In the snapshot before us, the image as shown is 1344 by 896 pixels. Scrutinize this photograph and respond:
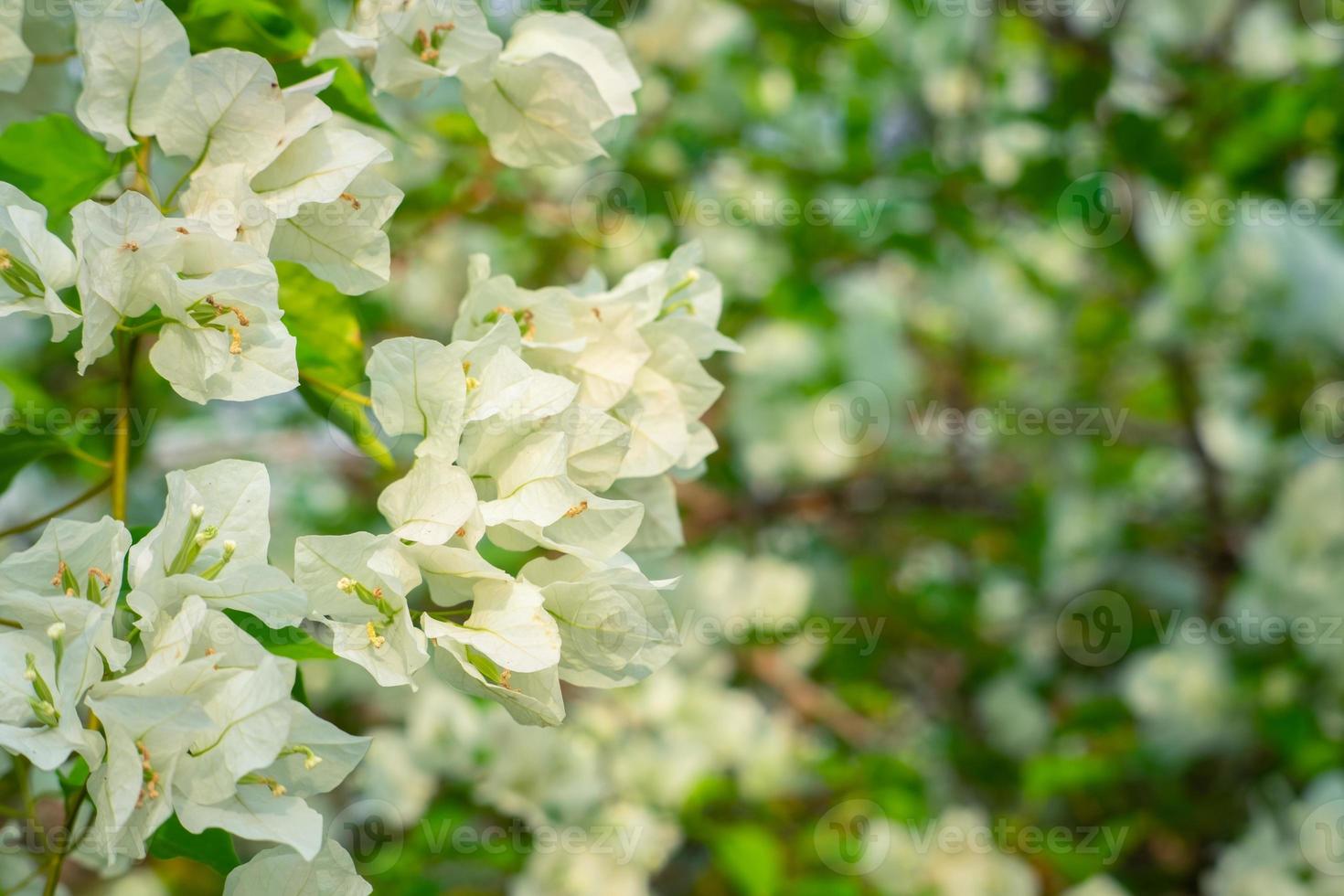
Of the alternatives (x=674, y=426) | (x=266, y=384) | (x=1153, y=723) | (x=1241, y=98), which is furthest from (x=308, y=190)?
(x=1153, y=723)

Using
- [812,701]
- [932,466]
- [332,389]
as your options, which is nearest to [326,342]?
[332,389]

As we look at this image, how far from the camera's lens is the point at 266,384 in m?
0.43

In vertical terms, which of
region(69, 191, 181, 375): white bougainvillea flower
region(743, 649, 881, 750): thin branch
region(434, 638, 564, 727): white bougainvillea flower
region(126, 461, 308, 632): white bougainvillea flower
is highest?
region(69, 191, 181, 375): white bougainvillea flower

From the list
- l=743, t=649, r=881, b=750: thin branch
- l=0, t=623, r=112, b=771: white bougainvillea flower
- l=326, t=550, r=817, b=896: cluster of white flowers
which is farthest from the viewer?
l=743, t=649, r=881, b=750: thin branch

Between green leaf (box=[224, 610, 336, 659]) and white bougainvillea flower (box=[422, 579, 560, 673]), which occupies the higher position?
white bougainvillea flower (box=[422, 579, 560, 673])

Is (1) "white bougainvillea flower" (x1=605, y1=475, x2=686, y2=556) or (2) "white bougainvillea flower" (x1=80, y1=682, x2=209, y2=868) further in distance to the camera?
(1) "white bougainvillea flower" (x1=605, y1=475, x2=686, y2=556)

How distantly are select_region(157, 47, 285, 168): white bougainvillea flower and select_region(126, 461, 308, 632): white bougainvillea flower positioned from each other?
0.41 ft

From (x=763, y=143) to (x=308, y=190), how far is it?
50.2 inches

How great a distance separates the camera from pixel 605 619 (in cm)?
44

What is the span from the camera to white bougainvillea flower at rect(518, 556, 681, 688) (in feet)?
1.42

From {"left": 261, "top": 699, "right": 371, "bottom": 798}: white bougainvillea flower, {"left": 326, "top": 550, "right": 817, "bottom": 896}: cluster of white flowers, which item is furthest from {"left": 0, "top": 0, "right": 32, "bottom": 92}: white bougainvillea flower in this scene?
{"left": 326, "top": 550, "right": 817, "bottom": 896}: cluster of white flowers

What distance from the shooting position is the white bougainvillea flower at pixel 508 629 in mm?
411

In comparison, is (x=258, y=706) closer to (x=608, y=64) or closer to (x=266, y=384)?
(x=266, y=384)

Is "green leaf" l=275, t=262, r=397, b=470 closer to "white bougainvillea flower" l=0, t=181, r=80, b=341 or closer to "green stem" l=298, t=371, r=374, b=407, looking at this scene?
"green stem" l=298, t=371, r=374, b=407
